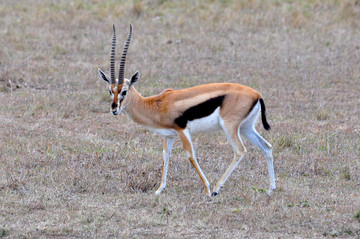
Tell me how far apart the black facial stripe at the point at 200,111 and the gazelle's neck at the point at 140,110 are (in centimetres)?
30

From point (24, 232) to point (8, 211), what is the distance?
60 cm

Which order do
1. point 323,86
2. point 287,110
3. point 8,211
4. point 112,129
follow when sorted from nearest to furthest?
point 8,211, point 112,129, point 287,110, point 323,86

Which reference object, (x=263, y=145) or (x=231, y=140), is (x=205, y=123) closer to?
(x=231, y=140)

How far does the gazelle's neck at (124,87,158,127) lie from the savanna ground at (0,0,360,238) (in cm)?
62

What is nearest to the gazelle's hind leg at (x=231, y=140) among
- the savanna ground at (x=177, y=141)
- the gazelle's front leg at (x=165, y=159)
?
the savanna ground at (x=177, y=141)

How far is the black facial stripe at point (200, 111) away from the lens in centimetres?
630

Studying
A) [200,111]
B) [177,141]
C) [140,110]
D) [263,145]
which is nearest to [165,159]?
[140,110]

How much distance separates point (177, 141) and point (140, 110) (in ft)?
7.05

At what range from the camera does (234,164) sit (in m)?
6.48

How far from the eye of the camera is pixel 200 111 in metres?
6.30

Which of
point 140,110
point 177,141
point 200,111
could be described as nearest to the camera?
point 200,111

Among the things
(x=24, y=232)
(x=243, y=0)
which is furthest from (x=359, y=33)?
(x=24, y=232)

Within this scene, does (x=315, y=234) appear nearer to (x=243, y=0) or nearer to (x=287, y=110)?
(x=287, y=110)

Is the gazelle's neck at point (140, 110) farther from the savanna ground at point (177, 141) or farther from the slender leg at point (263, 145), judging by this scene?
the slender leg at point (263, 145)
